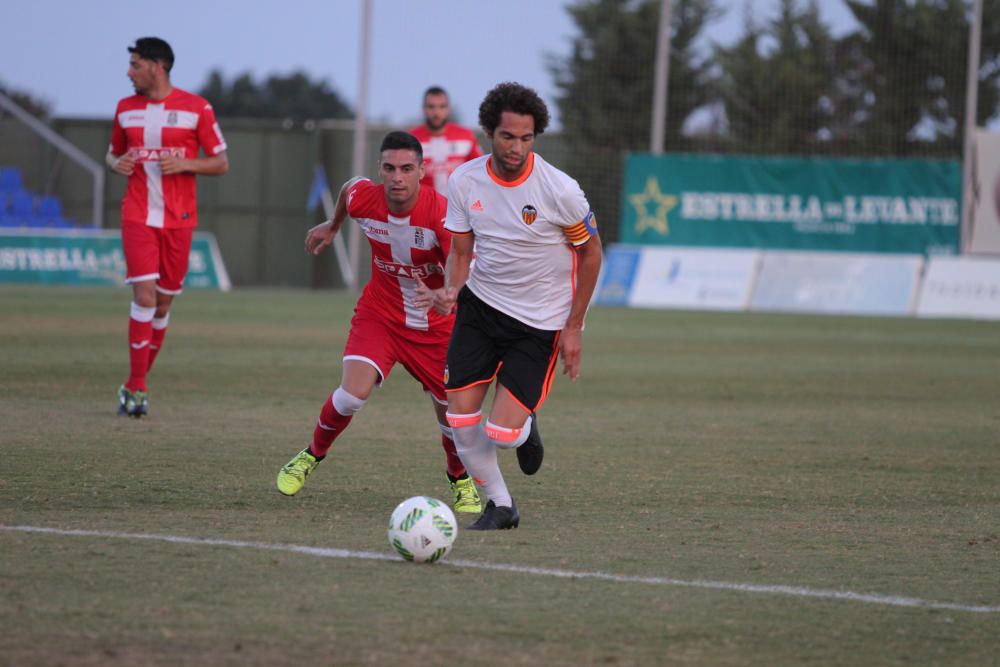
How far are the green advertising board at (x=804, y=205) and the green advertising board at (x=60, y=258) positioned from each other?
9674 mm

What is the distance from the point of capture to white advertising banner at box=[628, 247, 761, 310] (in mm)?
27719

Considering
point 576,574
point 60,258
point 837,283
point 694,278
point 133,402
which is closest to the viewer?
point 576,574

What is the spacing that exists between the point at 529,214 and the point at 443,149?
9.25 metres

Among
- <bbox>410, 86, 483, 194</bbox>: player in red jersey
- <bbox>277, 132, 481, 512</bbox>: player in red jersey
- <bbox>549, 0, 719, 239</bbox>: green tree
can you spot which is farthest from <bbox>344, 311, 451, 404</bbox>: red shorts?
<bbox>549, 0, 719, 239</bbox>: green tree

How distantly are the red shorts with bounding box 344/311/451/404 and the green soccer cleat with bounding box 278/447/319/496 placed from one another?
0.56 m

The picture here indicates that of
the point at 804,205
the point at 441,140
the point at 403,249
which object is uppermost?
the point at 441,140

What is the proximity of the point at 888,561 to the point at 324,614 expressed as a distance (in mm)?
2441

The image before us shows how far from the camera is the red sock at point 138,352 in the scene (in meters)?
10.5

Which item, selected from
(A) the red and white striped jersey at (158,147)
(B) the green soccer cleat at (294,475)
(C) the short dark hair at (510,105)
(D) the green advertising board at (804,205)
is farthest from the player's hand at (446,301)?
(D) the green advertising board at (804,205)

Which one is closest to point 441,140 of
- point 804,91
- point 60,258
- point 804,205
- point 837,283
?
point 837,283

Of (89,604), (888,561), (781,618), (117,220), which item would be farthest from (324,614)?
(117,220)

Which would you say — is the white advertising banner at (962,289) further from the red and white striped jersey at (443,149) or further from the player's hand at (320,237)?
the player's hand at (320,237)

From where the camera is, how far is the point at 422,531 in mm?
5762

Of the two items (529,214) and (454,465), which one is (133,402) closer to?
(454,465)
